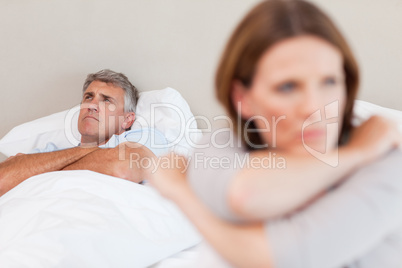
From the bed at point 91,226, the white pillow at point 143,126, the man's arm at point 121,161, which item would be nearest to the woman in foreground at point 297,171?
the bed at point 91,226

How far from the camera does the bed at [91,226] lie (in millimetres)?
805

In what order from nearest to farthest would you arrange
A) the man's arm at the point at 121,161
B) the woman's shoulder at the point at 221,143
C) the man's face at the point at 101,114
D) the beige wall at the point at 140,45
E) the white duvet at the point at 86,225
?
the woman's shoulder at the point at 221,143 < the white duvet at the point at 86,225 < the man's arm at the point at 121,161 < the beige wall at the point at 140,45 < the man's face at the point at 101,114

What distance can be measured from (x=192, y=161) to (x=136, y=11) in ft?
4.24

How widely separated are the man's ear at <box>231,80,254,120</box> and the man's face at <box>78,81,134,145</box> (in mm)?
1156

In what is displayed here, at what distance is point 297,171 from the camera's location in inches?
14.4

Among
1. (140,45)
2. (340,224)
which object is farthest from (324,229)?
(140,45)

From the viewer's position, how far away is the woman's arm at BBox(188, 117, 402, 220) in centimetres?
36

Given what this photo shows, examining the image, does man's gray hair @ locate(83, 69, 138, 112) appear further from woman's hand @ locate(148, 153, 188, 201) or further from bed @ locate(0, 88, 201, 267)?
woman's hand @ locate(148, 153, 188, 201)

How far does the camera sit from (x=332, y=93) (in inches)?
15.4

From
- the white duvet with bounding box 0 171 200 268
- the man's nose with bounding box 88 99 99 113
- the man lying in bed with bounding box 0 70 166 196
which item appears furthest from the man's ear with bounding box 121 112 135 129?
the white duvet with bounding box 0 171 200 268

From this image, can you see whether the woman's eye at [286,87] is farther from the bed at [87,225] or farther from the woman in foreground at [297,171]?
the bed at [87,225]

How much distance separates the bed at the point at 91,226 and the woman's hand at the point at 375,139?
0.30 meters

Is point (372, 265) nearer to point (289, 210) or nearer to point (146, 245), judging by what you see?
point (289, 210)

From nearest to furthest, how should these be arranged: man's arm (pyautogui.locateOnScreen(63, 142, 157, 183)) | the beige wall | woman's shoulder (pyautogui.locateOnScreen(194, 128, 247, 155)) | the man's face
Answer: woman's shoulder (pyautogui.locateOnScreen(194, 128, 247, 155)), man's arm (pyautogui.locateOnScreen(63, 142, 157, 183)), the beige wall, the man's face
